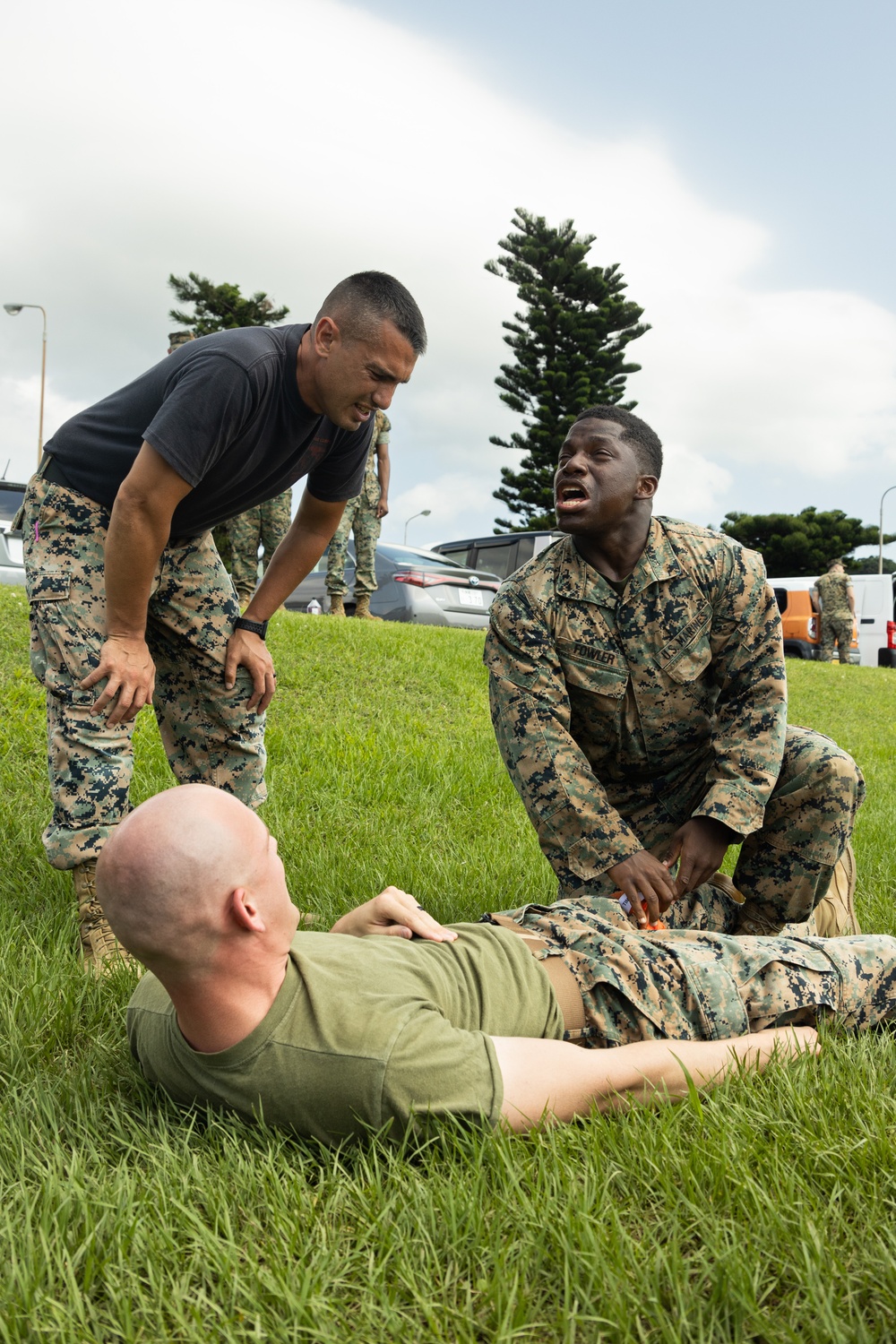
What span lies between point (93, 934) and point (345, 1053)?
157 cm

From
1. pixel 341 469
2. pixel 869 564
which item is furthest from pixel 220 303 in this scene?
pixel 869 564

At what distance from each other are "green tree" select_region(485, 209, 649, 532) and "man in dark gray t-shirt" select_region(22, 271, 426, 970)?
2637 cm

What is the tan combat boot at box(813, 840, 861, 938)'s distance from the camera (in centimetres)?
366

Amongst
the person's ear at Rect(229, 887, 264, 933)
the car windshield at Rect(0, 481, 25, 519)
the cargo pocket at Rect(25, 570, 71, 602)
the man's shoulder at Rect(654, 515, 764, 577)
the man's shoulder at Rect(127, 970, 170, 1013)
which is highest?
the car windshield at Rect(0, 481, 25, 519)

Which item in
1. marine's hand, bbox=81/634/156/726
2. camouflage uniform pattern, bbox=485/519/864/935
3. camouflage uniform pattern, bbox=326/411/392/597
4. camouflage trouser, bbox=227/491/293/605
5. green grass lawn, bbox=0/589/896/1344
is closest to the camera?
green grass lawn, bbox=0/589/896/1344

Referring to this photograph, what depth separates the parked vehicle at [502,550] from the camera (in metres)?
19.7

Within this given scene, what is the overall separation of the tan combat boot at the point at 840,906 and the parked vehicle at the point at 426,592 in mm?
8934

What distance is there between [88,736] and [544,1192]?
2032 mm

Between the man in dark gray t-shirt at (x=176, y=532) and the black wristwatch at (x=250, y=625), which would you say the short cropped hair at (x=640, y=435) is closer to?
the man in dark gray t-shirt at (x=176, y=532)

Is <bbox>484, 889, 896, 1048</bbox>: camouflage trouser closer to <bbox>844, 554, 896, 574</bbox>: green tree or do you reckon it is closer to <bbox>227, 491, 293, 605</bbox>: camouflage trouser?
<bbox>227, 491, 293, 605</bbox>: camouflage trouser

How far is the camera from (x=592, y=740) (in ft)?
12.1

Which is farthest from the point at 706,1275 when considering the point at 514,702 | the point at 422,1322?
the point at 514,702

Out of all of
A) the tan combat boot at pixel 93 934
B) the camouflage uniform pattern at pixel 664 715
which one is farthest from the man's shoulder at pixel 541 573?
the tan combat boot at pixel 93 934

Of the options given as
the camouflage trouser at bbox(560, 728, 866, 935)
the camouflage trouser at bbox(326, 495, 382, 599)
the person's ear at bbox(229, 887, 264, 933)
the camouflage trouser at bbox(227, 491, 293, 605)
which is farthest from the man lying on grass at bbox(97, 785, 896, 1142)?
the camouflage trouser at bbox(326, 495, 382, 599)
